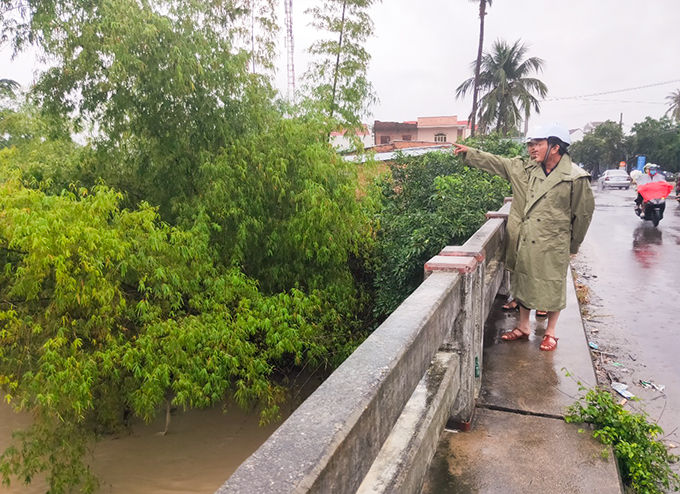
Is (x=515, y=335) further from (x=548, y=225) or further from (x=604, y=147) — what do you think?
(x=604, y=147)

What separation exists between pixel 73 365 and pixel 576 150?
57926mm

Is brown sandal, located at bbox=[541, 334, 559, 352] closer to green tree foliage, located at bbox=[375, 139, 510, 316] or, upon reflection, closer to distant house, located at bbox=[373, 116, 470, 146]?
green tree foliage, located at bbox=[375, 139, 510, 316]

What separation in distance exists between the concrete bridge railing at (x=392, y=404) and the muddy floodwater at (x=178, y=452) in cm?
500

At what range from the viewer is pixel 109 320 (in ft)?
16.9

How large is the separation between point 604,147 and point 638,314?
4916 cm

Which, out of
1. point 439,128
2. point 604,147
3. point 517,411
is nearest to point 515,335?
point 517,411

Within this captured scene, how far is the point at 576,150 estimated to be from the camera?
5394cm

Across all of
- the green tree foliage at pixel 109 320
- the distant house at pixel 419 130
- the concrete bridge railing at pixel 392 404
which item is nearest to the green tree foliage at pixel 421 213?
the green tree foliage at pixel 109 320

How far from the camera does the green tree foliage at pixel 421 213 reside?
576cm

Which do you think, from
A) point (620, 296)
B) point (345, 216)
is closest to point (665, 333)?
point (620, 296)

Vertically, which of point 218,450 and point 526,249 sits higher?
point 526,249

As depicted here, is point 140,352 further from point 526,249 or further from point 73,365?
point 526,249

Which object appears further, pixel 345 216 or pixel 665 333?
pixel 345 216

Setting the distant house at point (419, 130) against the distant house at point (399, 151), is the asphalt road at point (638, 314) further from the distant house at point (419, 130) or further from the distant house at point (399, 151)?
the distant house at point (419, 130)
